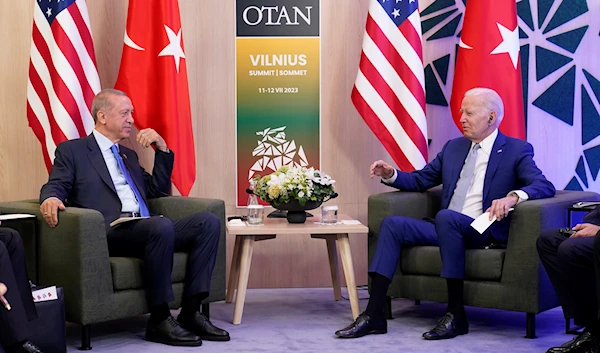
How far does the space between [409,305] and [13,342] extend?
2578mm

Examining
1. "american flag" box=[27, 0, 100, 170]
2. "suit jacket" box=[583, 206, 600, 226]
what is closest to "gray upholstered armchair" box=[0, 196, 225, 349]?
"american flag" box=[27, 0, 100, 170]

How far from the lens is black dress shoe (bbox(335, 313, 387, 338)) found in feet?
13.8

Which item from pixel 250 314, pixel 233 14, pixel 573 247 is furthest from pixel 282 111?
pixel 573 247

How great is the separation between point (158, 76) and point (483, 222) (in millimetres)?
2238

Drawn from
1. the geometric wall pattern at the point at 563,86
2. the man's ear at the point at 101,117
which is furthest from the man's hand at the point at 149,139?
the geometric wall pattern at the point at 563,86

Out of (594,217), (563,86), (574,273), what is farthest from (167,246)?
(563,86)

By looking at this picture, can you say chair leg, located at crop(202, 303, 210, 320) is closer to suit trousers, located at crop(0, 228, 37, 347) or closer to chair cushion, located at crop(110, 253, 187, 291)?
chair cushion, located at crop(110, 253, 187, 291)

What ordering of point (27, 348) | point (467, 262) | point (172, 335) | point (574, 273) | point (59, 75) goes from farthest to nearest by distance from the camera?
point (59, 75)
point (467, 262)
point (172, 335)
point (574, 273)
point (27, 348)

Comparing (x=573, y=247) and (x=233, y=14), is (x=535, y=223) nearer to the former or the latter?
(x=573, y=247)

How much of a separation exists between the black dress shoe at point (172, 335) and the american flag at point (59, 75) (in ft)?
4.69

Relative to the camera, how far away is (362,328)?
13.9 feet

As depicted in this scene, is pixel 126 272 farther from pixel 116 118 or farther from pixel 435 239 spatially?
pixel 435 239

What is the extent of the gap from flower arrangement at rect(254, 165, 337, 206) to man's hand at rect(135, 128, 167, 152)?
0.62m

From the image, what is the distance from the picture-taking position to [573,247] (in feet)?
12.5
